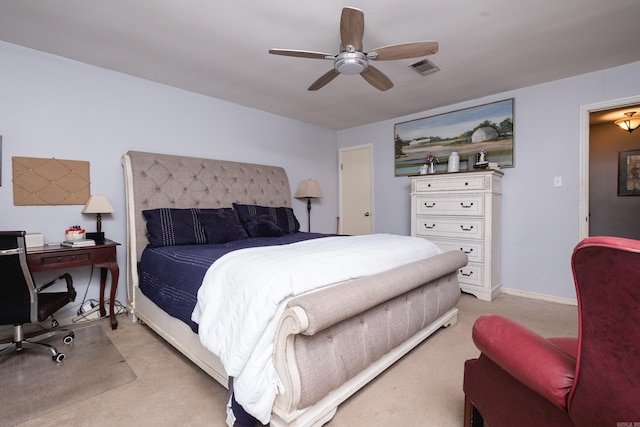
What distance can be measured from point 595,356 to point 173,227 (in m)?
2.94

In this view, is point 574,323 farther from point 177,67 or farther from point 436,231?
point 177,67

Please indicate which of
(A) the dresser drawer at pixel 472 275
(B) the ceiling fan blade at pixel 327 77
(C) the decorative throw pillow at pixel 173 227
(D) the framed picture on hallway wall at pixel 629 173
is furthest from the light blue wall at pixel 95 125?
(D) the framed picture on hallway wall at pixel 629 173

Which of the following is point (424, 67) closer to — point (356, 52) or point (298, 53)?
point (356, 52)

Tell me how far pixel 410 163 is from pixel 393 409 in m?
3.52

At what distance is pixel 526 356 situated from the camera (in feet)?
2.97

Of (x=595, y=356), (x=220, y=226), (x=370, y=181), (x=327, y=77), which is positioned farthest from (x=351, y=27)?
(x=370, y=181)

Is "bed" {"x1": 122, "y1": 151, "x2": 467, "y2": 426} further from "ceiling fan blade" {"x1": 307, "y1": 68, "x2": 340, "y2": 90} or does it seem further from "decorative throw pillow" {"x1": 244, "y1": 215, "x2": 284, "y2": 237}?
"ceiling fan blade" {"x1": 307, "y1": 68, "x2": 340, "y2": 90}

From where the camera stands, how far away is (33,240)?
2416 millimetres

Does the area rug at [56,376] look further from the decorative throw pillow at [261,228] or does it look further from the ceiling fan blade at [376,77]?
the ceiling fan blade at [376,77]

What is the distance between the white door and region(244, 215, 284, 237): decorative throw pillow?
212cm

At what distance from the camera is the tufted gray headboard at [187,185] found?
9.48 ft

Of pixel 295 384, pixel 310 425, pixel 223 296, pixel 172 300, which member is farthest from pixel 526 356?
pixel 172 300

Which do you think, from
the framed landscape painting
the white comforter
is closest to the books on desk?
the white comforter

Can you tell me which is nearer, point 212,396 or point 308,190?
point 212,396
